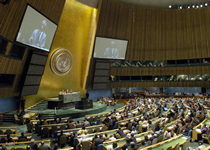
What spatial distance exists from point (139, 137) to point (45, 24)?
37.5 ft

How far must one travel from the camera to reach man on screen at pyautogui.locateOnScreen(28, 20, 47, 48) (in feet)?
43.0

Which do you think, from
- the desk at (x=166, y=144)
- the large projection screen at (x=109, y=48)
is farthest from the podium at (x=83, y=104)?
the desk at (x=166, y=144)

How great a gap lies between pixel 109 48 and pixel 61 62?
644 cm

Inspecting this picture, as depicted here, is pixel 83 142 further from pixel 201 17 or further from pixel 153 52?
pixel 201 17

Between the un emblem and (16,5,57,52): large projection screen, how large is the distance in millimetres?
3539

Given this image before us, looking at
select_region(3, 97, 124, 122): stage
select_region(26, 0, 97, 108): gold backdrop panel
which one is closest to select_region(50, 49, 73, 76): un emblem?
select_region(26, 0, 97, 108): gold backdrop panel

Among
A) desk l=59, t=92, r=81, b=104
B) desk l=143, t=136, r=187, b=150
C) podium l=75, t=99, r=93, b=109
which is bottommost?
desk l=143, t=136, r=187, b=150

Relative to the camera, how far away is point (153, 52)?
83.5ft

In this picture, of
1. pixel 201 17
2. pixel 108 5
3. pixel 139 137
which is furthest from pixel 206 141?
pixel 201 17

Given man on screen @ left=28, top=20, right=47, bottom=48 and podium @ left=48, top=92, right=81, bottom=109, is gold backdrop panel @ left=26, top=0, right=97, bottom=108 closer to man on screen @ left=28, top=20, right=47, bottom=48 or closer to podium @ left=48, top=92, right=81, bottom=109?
podium @ left=48, top=92, right=81, bottom=109

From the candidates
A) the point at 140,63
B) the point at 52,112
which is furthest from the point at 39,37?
the point at 140,63

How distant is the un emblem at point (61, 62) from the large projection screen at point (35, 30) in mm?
3539

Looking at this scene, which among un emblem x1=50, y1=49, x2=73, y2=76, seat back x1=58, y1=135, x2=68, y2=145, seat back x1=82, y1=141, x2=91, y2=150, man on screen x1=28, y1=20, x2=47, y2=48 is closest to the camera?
seat back x1=82, y1=141, x2=91, y2=150

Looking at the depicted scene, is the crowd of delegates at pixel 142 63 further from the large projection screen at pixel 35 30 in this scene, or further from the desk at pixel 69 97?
the large projection screen at pixel 35 30
